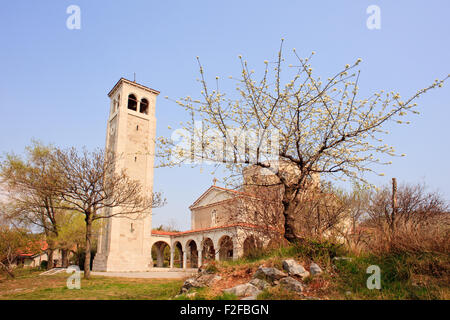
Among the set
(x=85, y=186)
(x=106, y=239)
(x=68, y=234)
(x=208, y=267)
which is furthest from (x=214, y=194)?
(x=208, y=267)

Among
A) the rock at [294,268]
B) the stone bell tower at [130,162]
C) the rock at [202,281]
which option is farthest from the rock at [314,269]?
the stone bell tower at [130,162]

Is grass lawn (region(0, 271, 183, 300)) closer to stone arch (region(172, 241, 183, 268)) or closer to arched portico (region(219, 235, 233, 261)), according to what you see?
arched portico (region(219, 235, 233, 261))

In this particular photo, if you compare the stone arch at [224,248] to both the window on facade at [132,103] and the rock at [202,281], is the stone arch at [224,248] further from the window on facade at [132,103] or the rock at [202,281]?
the window on facade at [132,103]

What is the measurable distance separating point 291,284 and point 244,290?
3.41ft

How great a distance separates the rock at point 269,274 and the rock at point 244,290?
424 millimetres

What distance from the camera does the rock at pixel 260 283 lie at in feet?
21.8

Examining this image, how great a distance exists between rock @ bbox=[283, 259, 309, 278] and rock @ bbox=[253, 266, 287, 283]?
181mm

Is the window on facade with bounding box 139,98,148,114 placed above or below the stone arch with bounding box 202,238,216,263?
above

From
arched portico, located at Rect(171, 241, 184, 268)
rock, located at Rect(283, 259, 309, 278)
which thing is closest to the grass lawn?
rock, located at Rect(283, 259, 309, 278)

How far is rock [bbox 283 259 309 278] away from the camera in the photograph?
681 cm

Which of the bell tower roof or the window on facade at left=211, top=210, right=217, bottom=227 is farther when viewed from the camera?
the window on facade at left=211, top=210, right=217, bottom=227

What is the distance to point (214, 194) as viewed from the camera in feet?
121
